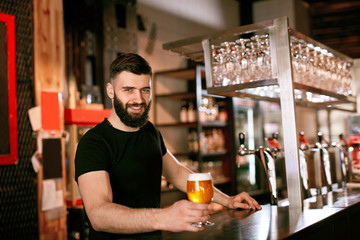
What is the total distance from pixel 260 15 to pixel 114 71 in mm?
5690

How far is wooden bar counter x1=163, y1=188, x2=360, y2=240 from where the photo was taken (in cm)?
154

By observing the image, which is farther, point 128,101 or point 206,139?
point 206,139

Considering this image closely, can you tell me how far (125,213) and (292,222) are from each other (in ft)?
2.33

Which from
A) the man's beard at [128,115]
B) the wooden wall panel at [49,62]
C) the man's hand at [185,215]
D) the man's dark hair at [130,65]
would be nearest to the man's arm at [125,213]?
the man's hand at [185,215]

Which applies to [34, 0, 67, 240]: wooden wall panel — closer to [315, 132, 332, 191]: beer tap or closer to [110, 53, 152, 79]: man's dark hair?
[110, 53, 152, 79]: man's dark hair

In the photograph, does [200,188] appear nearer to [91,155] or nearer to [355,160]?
[91,155]

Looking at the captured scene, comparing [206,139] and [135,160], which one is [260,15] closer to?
[206,139]

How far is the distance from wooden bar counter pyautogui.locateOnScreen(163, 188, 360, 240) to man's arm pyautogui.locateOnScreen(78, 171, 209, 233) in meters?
0.09

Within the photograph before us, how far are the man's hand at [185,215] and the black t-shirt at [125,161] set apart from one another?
17.9 inches

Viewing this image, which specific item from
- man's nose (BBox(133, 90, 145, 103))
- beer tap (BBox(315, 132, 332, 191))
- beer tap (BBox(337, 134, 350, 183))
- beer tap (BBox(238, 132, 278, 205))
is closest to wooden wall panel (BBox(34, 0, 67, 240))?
man's nose (BBox(133, 90, 145, 103))

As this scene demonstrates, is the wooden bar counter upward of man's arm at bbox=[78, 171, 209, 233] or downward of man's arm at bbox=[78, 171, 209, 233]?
downward

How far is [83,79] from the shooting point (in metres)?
4.16

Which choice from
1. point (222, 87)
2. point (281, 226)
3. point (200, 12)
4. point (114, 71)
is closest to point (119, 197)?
point (114, 71)

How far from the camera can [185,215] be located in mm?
1425
